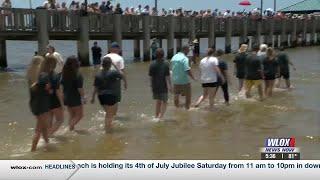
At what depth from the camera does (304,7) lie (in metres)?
103

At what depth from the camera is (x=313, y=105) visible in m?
14.0

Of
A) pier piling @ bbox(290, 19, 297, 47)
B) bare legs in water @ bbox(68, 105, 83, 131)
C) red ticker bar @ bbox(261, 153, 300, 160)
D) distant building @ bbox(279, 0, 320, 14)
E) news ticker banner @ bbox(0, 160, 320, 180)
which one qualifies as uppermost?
distant building @ bbox(279, 0, 320, 14)

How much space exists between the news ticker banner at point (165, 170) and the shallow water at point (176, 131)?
2309mm

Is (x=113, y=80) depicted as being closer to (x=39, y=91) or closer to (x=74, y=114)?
(x=74, y=114)

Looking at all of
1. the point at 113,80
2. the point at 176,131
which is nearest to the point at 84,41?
the point at 176,131

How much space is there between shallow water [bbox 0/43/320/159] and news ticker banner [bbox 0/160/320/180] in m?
2.31

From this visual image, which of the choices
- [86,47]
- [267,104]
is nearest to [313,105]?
[267,104]

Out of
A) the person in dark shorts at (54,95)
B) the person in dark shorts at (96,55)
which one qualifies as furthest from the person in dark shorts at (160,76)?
the person in dark shorts at (96,55)

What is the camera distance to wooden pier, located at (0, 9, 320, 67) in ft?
86.0

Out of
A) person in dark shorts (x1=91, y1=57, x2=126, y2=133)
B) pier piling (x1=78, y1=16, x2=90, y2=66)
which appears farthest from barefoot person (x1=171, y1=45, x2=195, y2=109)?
pier piling (x1=78, y1=16, x2=90, y2=66)

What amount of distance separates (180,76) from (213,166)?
628 centimetres

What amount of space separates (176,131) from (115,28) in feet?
72.7

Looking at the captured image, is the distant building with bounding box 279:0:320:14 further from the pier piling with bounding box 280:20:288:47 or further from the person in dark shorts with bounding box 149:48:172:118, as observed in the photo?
the person in dark shorts with bounding box 149:48:172:118

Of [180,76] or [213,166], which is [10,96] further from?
[213,166]
